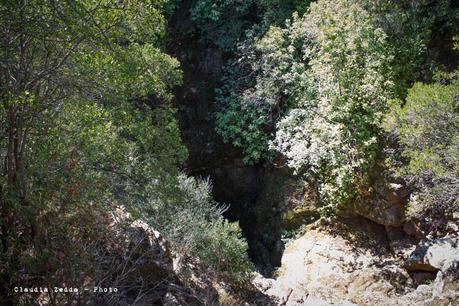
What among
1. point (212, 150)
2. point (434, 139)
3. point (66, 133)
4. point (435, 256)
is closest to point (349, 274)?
point (435, 256)

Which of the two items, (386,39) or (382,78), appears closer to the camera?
(382,78)

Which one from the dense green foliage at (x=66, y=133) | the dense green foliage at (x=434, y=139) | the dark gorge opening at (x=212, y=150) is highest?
the dark gorge opening at (x=212, y=150)

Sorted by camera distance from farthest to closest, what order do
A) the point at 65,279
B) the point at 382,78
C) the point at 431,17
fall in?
the point at 431,17, the point at 382,78, the point at 65,279

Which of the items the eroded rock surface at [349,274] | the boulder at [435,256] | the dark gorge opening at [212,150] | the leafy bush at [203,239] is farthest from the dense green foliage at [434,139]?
the dark gorge opening at [212,150]

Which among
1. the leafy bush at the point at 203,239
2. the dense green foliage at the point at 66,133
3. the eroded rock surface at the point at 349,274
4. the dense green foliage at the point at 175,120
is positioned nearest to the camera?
the dense green foliage at the point at 66,133

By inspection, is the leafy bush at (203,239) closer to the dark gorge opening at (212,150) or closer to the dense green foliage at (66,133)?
the dense green foliage at (66,133)

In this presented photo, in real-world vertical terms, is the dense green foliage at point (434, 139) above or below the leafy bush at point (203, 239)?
above

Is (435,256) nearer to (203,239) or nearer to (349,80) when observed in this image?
(349,80)

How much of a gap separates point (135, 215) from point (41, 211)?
1.70 m

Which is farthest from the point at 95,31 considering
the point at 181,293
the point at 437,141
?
the point at 437,141

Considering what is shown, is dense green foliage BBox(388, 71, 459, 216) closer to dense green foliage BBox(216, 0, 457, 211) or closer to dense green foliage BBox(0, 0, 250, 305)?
dense green foliage BBox(216, 0, 457, 211)

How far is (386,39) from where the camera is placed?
28.3 feet

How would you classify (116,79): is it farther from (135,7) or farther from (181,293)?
(181,293)

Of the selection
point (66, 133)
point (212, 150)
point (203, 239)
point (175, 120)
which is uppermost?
point (212, 150)
